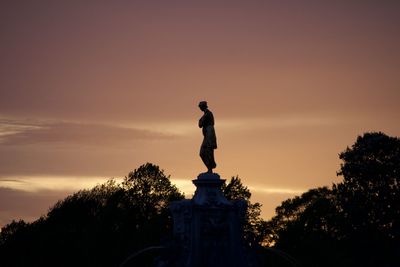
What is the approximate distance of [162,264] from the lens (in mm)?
21219

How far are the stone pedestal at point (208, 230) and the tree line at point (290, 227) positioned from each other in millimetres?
24117

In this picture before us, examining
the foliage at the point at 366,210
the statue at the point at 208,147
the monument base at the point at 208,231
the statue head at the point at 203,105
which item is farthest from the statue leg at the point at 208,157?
the foliage at the point at 366,210

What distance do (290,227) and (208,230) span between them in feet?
122

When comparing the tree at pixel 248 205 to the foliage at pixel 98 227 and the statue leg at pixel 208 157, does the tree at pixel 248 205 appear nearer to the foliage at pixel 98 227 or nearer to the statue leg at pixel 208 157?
the foliage at pixel 98 227

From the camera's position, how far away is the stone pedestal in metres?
21.2

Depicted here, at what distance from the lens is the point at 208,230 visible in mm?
21438

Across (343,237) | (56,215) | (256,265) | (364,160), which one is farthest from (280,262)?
(256,265)

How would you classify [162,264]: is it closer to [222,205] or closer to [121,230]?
[222,205]

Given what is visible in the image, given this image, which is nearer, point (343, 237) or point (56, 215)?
point (343, 237)

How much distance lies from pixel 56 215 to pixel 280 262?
2285 cm

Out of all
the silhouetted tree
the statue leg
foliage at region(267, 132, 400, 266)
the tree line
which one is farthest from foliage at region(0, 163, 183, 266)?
the statue leg

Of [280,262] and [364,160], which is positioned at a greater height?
[364,160]

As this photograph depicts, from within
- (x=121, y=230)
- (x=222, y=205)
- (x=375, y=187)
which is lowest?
(x=222, y=205)

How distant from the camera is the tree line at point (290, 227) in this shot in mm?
45562
